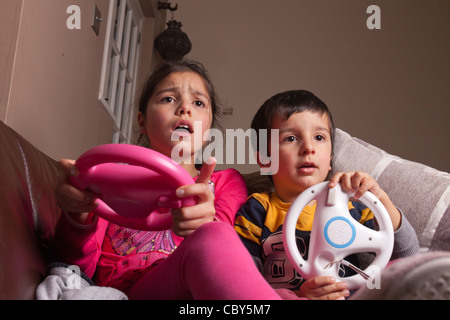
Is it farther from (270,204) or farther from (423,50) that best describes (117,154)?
(423,50)

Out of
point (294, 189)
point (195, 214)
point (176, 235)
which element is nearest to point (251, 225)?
point (294, 189)

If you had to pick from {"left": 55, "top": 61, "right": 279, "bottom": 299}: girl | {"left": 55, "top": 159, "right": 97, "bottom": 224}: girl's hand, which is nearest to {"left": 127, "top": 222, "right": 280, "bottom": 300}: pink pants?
{"left": 55, "top": 61, "right": 279, "bottom": 299}: girl

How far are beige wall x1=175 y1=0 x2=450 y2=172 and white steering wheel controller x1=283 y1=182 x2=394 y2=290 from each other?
2.45 meters

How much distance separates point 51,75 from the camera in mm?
1556

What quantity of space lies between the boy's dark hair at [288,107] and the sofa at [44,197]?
129 millimetres

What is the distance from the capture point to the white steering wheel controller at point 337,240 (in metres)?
1.02

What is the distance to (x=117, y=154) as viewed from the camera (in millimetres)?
799

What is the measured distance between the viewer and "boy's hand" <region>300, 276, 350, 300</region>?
95 centimetres

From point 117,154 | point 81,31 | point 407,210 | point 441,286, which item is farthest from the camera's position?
point 81,31

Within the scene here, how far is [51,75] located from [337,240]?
1072 millimetres

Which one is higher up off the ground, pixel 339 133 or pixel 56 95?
pixel 56 95

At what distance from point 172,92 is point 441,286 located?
1076 millimetres

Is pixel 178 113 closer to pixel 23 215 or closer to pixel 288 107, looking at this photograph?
pixel 288 107
